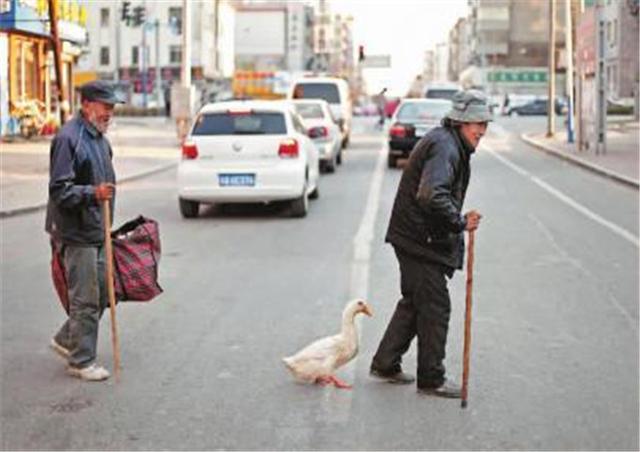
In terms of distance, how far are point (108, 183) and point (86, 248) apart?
15.8 inches

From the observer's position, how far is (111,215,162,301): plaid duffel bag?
665 centimetres

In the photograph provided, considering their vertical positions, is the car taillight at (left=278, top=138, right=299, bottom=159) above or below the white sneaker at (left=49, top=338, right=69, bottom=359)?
above

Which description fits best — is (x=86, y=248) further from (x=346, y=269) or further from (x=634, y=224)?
(x=634, y=224)

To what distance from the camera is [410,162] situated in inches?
241

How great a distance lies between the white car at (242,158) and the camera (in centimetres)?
1506

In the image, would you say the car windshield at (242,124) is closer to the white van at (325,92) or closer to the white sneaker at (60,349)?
the white sneaker at (60,349)

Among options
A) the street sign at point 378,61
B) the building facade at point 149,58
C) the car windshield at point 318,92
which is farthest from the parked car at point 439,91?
the building facade at point 149,58

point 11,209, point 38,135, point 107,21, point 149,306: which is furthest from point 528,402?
point 107,21

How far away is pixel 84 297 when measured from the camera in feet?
21.3

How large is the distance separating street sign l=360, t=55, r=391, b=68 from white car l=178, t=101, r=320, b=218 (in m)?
1.49

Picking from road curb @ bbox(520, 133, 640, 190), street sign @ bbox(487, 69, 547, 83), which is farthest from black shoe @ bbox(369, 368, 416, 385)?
street sign @ bbox(487, 69, 547, 83)

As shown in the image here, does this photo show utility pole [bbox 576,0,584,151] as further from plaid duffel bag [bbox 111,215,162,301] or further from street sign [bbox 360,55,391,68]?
plaid duffel bag [bbox 111,215,162,301]

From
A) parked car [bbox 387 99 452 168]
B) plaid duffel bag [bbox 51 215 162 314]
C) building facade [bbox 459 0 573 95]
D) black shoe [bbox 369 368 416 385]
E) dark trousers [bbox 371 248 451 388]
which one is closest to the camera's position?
dark trousers [bbox 371 248 451 388]

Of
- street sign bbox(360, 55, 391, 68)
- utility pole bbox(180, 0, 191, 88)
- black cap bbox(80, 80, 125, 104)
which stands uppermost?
utility pole bbox(180, 0, 191, 88)
